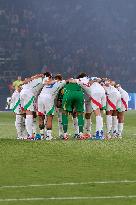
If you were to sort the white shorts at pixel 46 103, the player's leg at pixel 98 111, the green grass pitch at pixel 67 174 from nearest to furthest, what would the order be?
the green grass pitch at pixel 67 174, the white shorts at pixel 46 103, the player's leg at pixel 98 111

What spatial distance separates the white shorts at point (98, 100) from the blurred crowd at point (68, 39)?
4019cm

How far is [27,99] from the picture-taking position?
20.7 metres

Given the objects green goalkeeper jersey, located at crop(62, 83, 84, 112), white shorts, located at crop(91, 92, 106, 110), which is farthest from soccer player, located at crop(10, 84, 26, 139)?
white shorts, located at crop(91, 92, 106, 110)

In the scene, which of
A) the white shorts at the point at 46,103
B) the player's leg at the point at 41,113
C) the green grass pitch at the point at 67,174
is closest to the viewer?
the green grass pitch at the point at 67,174

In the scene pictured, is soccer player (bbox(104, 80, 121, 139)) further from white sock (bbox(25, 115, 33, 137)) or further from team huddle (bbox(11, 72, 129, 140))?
white sock (bbox(25, 115, 33, 137))

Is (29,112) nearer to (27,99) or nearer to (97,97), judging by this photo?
(27,99)

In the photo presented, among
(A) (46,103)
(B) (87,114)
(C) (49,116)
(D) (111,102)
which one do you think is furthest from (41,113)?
(D) (111,102)

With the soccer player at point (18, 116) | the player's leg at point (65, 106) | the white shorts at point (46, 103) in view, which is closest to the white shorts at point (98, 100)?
the player's leg at point (65, 106)

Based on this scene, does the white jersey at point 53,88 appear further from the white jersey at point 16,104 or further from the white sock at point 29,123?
the white jersey at point 16,104

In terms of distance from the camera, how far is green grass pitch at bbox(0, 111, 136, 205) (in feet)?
30.7

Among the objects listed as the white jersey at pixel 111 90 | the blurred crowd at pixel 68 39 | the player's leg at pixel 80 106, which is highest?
the blurred crowd at pixel 68 39

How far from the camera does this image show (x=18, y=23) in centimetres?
6694

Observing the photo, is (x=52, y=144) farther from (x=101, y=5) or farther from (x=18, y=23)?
(x=101, y=5)

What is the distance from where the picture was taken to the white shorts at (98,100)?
2114cm
